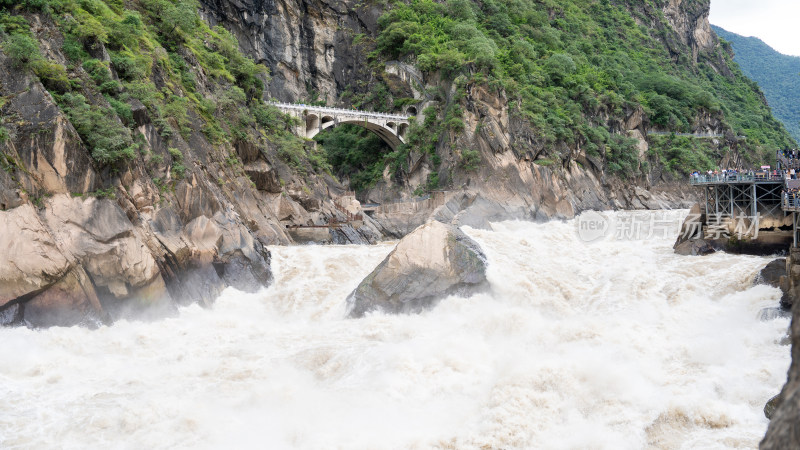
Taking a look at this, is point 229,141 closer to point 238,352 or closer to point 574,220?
point 238,352

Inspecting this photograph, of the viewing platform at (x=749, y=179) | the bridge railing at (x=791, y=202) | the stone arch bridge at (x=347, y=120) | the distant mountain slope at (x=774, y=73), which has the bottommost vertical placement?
the bridge railing at (x=791, y=202)

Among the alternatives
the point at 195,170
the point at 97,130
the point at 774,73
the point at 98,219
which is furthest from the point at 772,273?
the point at 774,73

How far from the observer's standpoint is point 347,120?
196 ft

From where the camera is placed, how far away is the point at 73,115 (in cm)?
1898

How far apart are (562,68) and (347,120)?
91.3ft

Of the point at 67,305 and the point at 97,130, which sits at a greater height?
the point at 97,130

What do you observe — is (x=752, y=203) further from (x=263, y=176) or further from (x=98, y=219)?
(x=98, y=219)

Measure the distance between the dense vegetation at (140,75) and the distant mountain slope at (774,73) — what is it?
14756 centimetres

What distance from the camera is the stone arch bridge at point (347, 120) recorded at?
57000 mm

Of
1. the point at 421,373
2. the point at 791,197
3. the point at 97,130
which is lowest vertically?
the point at 421,373

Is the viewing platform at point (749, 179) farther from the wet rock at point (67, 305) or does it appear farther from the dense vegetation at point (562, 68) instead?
the wet rock at point (67, 305)

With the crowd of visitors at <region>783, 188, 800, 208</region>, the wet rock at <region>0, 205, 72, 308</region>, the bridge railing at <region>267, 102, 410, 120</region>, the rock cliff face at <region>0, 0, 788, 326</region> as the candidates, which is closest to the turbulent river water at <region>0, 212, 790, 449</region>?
the wet rock at <region>0, 205, 72, 308</region>

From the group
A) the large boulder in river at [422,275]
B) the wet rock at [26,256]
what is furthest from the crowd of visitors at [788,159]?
the wet rock at [26,256]

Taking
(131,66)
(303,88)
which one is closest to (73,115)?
(131,66)
